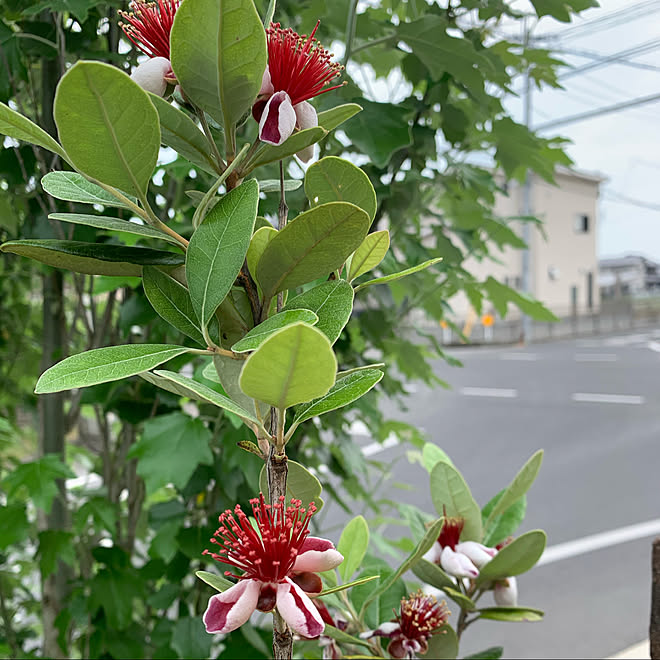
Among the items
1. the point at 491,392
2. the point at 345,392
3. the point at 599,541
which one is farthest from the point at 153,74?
the point at 491,392

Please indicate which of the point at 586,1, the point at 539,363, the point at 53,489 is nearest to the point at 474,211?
the point at 586,1

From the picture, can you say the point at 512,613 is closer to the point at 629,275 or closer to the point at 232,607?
the point at 232,607

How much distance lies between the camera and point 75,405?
2.14 feet

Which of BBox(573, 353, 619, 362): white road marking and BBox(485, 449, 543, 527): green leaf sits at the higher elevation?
BBox(485, 449, 543, 527): green leaf

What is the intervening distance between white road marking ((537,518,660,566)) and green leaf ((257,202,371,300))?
2.13m

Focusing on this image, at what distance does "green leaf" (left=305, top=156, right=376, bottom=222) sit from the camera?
218 mm

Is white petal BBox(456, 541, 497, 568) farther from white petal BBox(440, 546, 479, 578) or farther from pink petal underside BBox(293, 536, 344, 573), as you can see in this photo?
pink petal underside BBox(293, 536, 344, 573)

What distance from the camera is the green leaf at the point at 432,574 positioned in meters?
0.34

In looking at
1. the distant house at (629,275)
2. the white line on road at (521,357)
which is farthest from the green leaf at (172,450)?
the distant house at (629,275)

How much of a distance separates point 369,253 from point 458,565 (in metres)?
0.20

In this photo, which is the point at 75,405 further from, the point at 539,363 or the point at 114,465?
the point at 539,363

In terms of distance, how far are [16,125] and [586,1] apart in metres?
0.50

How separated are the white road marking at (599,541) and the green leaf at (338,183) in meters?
2.12

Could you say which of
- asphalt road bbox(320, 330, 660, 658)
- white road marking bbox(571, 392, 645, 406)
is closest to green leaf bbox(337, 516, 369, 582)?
asphalt road bbox(320, 330, 660, 658)
